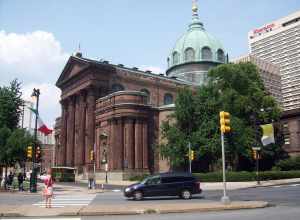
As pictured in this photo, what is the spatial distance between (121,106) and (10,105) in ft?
91.6

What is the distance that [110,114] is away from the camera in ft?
220

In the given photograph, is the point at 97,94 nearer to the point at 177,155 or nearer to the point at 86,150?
the point at 86,150

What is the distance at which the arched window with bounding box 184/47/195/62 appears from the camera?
90875mm

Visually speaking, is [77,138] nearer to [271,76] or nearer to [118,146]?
[118,146]

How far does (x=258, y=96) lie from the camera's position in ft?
197

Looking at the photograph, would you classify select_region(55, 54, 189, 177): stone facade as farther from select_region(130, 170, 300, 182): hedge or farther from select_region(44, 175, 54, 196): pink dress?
select_region(44, 175, 54, 196): pink dress

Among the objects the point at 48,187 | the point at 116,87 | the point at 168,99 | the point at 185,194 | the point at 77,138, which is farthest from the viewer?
the point at 168,99

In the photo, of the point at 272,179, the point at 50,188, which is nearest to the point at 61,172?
the point at 272,179

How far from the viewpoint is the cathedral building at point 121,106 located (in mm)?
65188

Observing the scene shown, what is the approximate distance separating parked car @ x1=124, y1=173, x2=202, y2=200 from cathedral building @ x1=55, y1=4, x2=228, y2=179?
94.8 feet

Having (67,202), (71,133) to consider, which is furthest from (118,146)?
(67,202)

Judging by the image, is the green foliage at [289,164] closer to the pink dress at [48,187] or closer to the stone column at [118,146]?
the stone column at [118,146]

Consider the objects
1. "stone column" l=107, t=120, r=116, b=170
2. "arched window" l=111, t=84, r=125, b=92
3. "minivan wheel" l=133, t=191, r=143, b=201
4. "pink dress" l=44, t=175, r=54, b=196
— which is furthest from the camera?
"arched window" l=111, t=84, r=125, b=92

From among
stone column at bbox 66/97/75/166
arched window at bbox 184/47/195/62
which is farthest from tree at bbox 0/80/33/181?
arched window at bbox 184/47/195/62
